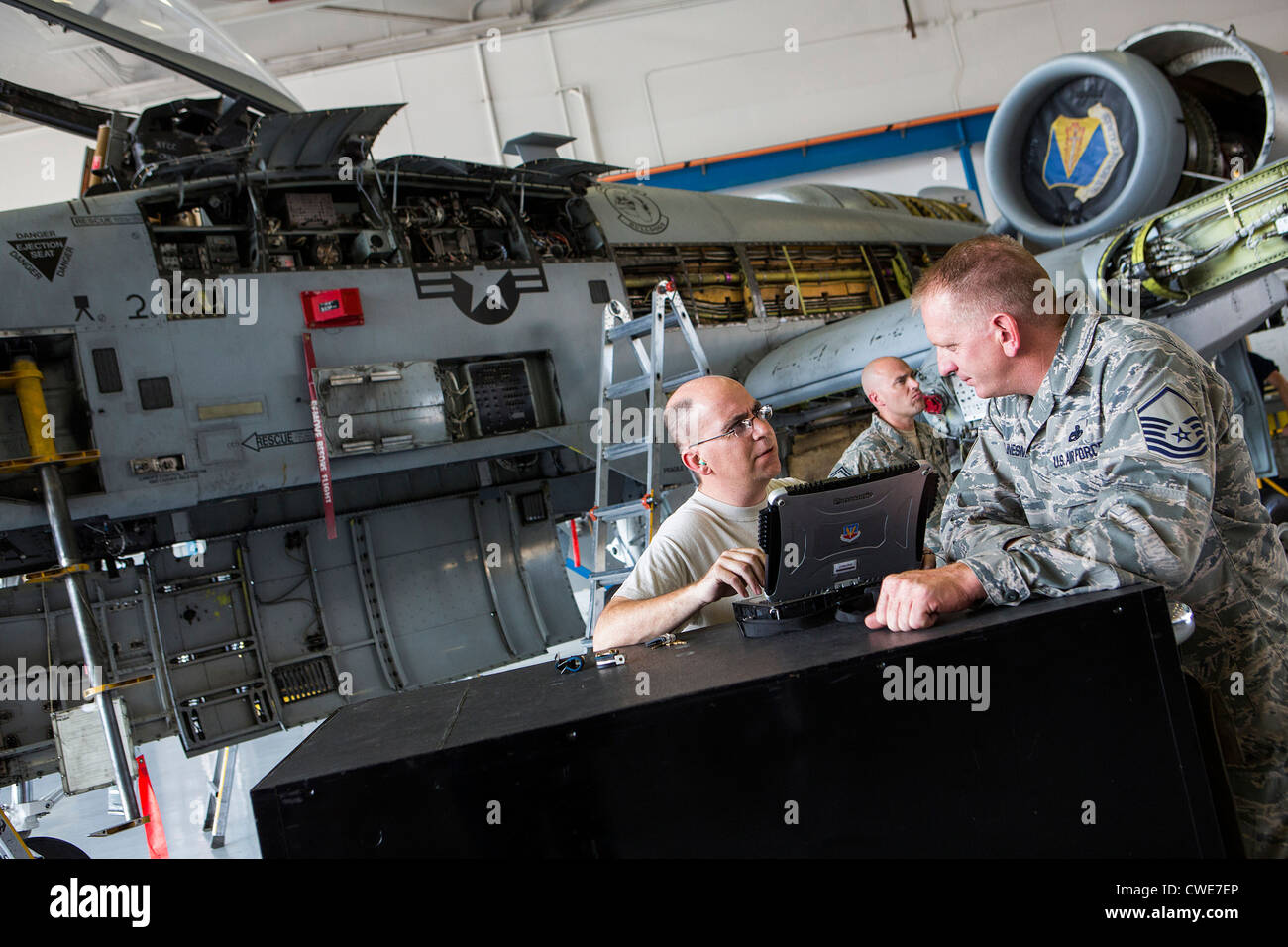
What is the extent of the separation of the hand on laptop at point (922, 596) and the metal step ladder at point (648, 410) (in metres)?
3.47

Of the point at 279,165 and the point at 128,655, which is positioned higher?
the point at 279,165

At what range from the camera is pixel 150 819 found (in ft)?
14.0

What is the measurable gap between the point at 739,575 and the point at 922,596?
531mm

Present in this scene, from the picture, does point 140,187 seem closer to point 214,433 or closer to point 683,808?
point 214,433

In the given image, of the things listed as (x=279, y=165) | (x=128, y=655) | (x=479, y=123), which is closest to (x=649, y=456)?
(x=279, y=165)

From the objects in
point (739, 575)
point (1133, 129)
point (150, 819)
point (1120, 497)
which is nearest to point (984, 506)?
point (1120, 497)

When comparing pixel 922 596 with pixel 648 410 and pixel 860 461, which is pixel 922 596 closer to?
pixel 860 461

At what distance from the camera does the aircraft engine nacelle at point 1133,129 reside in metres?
5.57

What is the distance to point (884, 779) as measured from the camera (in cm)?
150

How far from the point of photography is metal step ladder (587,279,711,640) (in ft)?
17.6

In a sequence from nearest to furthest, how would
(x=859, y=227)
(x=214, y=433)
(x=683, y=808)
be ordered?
(x=683, y=808)
(x=214, y=433)
(x=859, y=227)

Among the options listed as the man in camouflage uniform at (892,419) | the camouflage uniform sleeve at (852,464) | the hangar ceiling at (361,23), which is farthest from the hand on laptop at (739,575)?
the hangar ceiling at (361,23)
